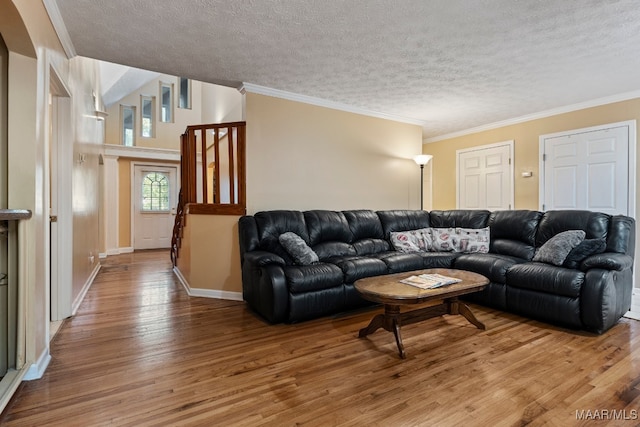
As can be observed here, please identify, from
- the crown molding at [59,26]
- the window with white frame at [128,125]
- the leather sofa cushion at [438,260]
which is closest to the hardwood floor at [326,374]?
the leather sofa cushion at [438,260]

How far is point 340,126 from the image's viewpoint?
14.6 feet

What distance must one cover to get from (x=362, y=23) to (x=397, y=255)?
93.3 inches

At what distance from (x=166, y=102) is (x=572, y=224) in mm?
8707

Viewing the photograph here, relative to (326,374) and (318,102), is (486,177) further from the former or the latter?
(326,374)

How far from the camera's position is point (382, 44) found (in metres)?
2.72

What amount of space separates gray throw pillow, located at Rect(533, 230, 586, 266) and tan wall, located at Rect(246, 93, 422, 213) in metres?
2.18

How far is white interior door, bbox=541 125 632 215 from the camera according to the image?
153 inches

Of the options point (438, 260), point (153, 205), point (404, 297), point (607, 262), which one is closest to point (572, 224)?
point (607, 262)

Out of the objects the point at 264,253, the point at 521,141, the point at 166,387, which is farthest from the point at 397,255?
the point at 521,141

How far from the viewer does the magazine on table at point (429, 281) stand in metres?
2.46

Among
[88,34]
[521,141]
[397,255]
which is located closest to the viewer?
[88,34]

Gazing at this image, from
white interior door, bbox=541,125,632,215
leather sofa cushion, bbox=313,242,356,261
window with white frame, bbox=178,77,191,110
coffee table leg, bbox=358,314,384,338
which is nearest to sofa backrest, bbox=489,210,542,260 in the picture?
white interior door, bbox=541,125,632,215

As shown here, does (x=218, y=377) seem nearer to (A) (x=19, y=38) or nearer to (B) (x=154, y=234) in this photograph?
(A) (x=19, y=38)

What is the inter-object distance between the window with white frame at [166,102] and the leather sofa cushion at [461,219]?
6872 millimetres
